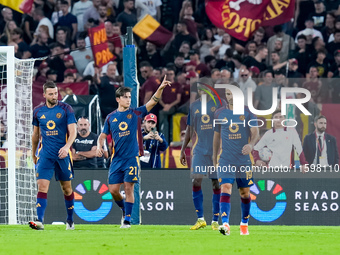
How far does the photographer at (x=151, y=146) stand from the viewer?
597 inches

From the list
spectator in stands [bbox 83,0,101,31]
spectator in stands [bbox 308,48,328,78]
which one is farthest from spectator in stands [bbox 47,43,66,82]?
spectator in stands [bbox 308,48,328,78]

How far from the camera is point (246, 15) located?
19828mm


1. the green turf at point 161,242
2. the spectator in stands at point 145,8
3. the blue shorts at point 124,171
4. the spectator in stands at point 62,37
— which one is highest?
the spectator in stands at point 145,8

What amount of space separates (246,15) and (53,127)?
29.2 feet

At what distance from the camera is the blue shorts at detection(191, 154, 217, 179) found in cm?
1280

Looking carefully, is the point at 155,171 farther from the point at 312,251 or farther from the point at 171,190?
the point at 312,251

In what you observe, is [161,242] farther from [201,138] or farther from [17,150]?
[17,150]

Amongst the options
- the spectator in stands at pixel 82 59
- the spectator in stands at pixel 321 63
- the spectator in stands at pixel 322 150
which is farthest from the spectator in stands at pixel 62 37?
the spectator in stands at pixel 322 150

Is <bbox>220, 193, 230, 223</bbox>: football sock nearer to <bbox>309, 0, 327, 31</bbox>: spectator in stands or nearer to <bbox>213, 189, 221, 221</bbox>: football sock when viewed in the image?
<bbox>213, 189, 221, 221</bbox>: football sock

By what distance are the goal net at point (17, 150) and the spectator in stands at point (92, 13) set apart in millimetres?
5802

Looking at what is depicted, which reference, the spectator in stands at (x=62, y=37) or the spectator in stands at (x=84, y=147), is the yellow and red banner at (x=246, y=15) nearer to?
the spectator in stands at (x=62, y=37)

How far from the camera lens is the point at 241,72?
1823 centimetres

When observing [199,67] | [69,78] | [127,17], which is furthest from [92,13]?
[199,67]

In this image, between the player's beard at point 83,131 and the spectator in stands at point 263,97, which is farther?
the spectator in stands at point 263,97
